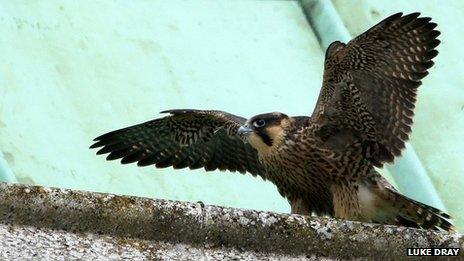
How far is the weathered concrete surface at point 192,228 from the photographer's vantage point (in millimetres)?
4422

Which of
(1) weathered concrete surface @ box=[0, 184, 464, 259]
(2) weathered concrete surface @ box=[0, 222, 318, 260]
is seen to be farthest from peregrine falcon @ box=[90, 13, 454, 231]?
(2) weathered concrete surface @ box=[0, 222, 318, 260]

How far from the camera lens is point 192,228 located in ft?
14.7

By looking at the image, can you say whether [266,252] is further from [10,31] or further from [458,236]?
[10,31]

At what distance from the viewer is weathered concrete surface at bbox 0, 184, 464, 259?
14.5 ft

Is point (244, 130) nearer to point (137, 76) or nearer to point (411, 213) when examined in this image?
point (411, 213)

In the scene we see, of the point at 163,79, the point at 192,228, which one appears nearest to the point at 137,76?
the point at 163,79

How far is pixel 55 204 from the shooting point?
14.6ft

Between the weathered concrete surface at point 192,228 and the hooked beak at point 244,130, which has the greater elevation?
the hooked beak at point 244,130

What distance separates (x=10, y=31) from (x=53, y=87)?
0.47m

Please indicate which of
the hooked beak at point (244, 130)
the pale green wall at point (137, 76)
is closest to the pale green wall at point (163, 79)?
the pale green wall at point (137, 76)

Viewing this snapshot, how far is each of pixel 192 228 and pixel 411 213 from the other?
2.38 meters

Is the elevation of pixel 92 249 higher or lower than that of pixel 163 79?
lower

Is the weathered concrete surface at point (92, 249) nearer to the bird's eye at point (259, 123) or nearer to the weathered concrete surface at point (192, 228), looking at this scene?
the weathered concrete surface at point (192, 228)

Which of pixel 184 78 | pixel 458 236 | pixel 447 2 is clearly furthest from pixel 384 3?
pixel 458 236
